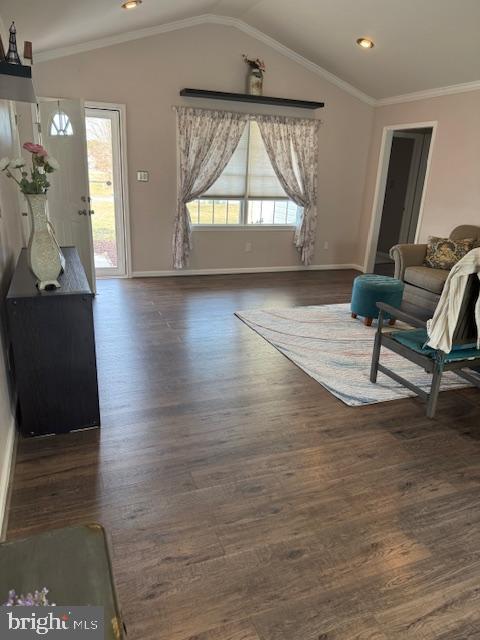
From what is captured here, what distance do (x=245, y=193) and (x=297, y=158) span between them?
88cm

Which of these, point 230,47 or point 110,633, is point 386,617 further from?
point 230,47

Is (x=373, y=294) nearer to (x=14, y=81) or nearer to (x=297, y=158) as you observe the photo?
(x=297, y=158)

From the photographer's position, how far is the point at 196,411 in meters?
2.86

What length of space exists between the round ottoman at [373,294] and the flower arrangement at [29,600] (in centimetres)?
Result: 385

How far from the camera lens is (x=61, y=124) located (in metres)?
4.70

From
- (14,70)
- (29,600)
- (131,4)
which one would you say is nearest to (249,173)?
(131,4)

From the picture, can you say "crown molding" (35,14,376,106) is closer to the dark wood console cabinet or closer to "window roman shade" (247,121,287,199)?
"window roman shade" (247,121,287,199)

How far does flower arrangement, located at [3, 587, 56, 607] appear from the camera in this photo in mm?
956

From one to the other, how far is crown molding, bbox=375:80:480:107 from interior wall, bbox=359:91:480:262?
0.15ft

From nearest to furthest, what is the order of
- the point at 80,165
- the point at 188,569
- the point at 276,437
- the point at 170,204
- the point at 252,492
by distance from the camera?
1. the point at 188,569
2. the point at 252,492
3. the point at 276,437
4. the point at 80,165
5. the point at 170,204

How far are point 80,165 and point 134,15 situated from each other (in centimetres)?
153

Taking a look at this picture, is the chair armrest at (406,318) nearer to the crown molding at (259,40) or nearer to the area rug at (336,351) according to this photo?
the area rug at (336,351)

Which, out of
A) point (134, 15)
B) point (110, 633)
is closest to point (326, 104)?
point (134, 15)

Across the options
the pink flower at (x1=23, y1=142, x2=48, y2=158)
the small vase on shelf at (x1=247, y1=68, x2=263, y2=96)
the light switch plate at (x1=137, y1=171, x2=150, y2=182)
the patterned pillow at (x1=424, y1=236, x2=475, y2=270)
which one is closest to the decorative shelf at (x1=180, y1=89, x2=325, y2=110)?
the small vase on shelf at (x1=247, y1=68, x2=263, y2=96)
